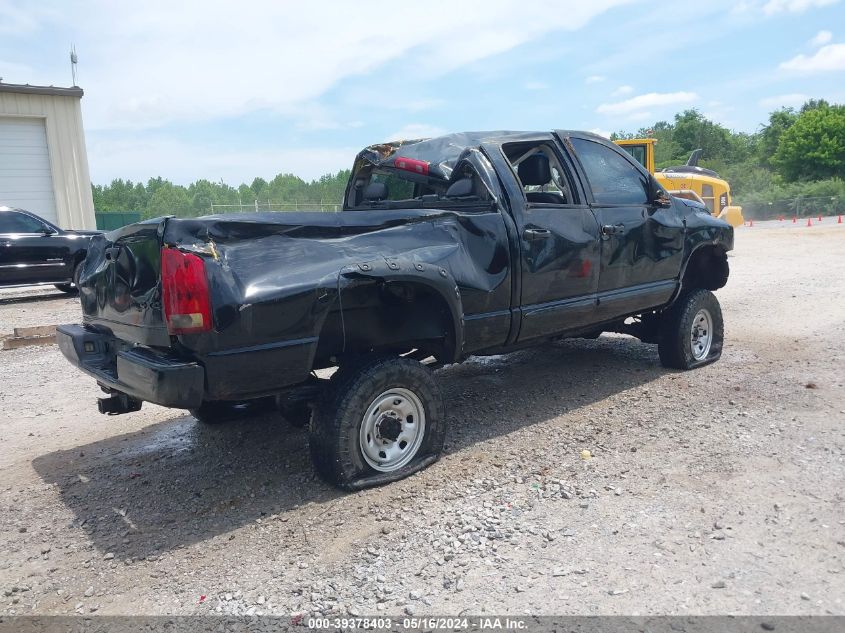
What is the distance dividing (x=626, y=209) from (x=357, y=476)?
10.2 feet

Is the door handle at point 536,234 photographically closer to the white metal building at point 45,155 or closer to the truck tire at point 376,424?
the truck tire at point 376,424

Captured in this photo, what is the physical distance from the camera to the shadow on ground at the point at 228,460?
3666 mm

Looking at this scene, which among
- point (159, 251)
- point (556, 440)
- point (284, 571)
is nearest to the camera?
point (284, 571)

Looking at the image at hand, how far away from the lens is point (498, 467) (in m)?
A: 4.16

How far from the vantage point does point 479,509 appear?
11.8ft

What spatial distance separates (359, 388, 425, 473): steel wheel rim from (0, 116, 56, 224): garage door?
17.7m

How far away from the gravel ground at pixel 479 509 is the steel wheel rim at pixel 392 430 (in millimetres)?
164

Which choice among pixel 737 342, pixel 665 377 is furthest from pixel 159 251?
pixel 737 342

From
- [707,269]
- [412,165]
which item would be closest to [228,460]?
[412,165]

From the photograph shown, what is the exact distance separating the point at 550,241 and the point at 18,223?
1173 centimetres

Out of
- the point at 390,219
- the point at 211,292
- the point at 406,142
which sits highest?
the point at 406,142

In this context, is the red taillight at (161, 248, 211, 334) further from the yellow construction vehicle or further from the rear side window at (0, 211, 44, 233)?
the yellow construction vehicle

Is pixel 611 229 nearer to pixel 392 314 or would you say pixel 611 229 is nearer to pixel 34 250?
pixel 392 314

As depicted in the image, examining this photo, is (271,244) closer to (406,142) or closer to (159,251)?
(159,251)
